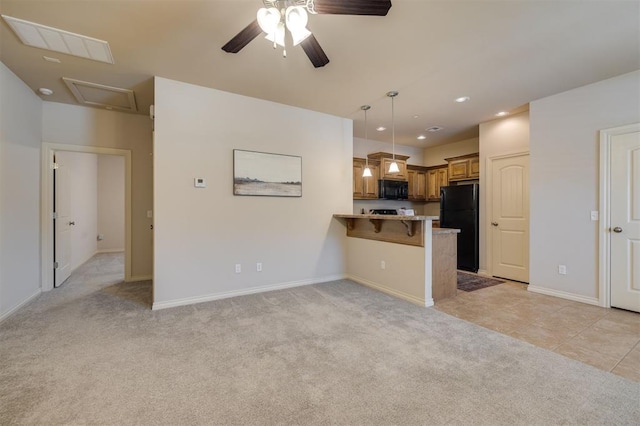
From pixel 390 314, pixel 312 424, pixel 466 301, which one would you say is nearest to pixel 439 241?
pixel 466 301

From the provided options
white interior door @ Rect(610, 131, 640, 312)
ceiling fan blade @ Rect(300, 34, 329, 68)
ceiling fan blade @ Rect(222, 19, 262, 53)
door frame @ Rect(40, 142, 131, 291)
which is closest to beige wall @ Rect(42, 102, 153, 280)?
door frame @ Rect(40, 142, 131, 291)

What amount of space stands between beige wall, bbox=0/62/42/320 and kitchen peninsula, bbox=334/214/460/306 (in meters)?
4.08

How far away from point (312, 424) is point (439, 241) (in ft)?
9.04

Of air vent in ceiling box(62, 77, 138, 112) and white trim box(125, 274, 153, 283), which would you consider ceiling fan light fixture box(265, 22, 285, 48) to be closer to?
air vent in ceiling box(62, 77, 138, 112)

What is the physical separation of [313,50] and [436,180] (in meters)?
5.28

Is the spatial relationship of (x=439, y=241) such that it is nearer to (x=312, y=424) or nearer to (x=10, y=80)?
(x=312, y=424)

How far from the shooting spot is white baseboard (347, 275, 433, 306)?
3326 mm

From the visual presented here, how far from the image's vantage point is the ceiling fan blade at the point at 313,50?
6.56 feet

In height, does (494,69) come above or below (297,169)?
above

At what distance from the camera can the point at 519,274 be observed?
14.7 feet

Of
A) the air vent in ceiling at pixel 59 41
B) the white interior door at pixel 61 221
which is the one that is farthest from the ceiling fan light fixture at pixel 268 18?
the white interior door at pixel 61 221

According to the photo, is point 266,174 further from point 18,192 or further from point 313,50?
point 18,192

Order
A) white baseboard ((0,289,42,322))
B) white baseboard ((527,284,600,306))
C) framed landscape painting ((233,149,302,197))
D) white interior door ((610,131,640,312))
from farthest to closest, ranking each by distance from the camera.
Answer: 1. framed landscape painting ((233,149,302,197))
2. white baseboard ((527,284,600,306))
3. white interior door ((610,131,640,312))
4. white baseboard ((0,289,42,322))

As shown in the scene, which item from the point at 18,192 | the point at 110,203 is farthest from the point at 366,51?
the point at 110,203
